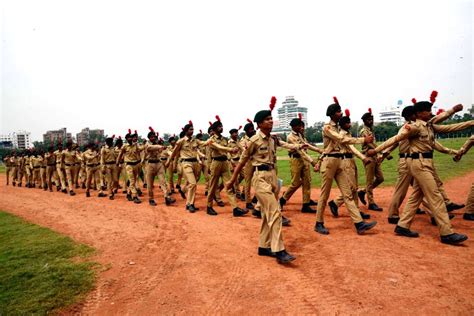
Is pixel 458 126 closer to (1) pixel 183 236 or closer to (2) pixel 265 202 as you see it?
(2) pixel 265 202

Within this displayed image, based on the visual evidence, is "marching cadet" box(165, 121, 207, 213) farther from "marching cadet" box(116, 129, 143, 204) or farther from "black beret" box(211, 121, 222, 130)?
"marching cadet" box(116, 129, 143, 204)

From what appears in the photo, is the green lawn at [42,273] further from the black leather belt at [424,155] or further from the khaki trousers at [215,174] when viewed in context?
the black leather belt at [424,155]

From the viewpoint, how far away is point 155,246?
19.6ft

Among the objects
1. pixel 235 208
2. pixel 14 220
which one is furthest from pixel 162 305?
pixel 14 220

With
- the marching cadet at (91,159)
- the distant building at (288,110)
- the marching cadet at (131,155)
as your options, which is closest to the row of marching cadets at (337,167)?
the marching cadet at (131,155)

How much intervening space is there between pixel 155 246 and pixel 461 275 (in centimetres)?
481

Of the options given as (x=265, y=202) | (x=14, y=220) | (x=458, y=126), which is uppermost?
(x=458, y=126)

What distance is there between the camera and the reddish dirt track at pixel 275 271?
3.69 meters

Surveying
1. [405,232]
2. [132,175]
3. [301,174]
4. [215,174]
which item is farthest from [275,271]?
[132,175]

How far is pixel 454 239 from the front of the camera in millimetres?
5246

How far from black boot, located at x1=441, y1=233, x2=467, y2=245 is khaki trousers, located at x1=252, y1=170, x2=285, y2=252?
2.84m

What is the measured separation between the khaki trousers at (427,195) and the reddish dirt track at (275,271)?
1.17ft

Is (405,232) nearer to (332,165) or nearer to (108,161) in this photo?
(332,165)

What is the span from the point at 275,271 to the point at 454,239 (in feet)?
10.2
